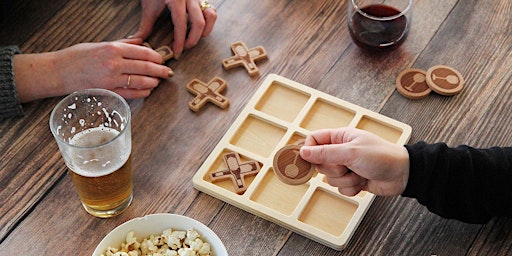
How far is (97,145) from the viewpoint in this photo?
3.92ft

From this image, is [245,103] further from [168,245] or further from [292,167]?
[168,245]

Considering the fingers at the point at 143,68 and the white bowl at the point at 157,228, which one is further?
the fingers at the point at 143,68

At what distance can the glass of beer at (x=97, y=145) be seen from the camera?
122 cm

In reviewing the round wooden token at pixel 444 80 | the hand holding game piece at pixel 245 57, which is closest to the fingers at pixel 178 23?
the hand holding game piece at pixel 245 57

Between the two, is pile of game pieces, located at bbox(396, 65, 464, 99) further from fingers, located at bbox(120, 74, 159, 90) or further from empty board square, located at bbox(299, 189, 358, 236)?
fingers, located at bbox(120, 74, 159, 90)

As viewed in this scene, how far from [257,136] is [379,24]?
1.16 ft

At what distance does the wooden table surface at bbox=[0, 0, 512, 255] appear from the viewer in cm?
129

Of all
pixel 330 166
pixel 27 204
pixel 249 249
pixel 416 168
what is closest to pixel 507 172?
pixel 416 168

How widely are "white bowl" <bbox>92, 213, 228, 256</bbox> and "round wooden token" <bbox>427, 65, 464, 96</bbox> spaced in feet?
1.91

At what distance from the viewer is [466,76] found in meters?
1.54

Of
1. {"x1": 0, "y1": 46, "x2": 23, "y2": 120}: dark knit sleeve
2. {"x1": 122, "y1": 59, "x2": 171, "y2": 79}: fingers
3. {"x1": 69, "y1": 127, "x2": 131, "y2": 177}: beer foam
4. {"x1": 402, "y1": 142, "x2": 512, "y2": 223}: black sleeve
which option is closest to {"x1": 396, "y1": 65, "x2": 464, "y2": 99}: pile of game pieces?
{"x1": 402, "y1": 142, "x2": 512, "y2": 223}: black sleeve

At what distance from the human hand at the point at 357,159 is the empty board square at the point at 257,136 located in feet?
0.49

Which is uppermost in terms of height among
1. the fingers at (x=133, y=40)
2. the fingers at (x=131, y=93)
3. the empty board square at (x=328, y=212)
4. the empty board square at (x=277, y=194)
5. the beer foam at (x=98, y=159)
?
the beer foam at (x=98, y=159)

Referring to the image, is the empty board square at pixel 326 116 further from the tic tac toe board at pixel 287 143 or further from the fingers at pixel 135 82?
the fingers at pixel 135 82
